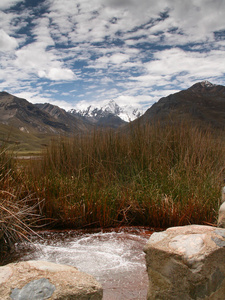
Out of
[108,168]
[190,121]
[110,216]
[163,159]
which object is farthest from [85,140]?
[190,121]

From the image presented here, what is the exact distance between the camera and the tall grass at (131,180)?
3182 millimetres

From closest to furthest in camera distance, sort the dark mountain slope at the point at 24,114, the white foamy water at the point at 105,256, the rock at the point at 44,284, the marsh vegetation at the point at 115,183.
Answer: the rock at the point at 44,284 → the white foamy water at the point at 105,256 → the marsh vegetation at the point at 115,183 → the dark mountain slope at the point at 24,114

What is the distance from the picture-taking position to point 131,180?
3.84 meters

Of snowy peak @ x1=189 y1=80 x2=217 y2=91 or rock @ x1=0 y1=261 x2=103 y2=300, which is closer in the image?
rock @ x1=0 y1=261 x2=103 y2=300

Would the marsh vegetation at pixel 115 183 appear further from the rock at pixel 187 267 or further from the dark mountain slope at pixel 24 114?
the dark mountain slope at pixel 24 114

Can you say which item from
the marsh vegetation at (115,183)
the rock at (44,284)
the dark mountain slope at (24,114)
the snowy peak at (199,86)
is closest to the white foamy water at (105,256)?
the marsh vegetation at (115,183)

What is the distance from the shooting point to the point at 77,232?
3.10 metres

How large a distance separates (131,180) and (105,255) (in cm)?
154

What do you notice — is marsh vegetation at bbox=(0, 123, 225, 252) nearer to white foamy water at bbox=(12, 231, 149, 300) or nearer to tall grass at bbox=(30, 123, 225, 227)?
tall grass at bbox=(30, 123, 225, 227)

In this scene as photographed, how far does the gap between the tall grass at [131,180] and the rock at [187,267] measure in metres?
1.32

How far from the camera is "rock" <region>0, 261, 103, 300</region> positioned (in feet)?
4.05

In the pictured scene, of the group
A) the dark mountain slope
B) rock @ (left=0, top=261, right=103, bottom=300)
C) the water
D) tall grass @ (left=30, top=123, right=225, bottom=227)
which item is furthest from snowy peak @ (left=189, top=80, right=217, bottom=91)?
rock @ (left=0, top=261, right=103, bottom=300)

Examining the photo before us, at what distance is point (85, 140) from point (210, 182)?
224 cm

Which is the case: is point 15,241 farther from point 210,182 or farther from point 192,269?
point 210,182
